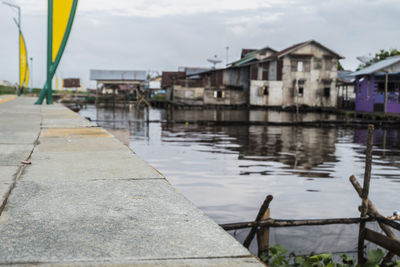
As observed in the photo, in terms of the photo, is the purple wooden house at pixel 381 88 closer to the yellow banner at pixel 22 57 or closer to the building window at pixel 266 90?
the building window at pixel 266 90

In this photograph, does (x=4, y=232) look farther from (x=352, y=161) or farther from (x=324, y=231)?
(x=352, y=161)

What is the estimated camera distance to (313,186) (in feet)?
31.4

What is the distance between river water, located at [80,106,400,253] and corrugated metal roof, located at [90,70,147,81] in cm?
4979

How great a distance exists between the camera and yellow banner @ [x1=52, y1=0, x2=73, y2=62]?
73.5 ft

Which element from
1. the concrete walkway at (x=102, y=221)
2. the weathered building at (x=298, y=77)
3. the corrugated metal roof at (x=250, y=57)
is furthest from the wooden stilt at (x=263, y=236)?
the corrugated metal roof at (x=250, y=57)

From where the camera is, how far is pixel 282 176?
421 inches

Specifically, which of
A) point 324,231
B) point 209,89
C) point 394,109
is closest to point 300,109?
point 209,89

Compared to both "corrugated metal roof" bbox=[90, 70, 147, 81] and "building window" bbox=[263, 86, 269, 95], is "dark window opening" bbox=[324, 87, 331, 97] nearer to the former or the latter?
"building window" bbox=[263, 86, 269, 95]

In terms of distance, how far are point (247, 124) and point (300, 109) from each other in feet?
80.0

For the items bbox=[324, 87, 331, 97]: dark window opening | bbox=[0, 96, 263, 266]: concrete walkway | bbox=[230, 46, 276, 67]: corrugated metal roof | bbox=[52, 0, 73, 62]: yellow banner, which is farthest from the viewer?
bbox=[230, 46, 276, 67]: corrugated metal roof

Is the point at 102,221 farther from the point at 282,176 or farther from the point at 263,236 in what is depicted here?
the point at 282,176

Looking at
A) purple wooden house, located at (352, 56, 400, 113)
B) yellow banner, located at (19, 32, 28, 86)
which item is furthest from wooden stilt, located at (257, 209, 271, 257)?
yellow banner, located at (19, 32, 28, 86)

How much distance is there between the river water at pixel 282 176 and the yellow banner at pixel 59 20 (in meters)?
7.14

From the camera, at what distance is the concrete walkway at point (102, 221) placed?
6.79 feet
